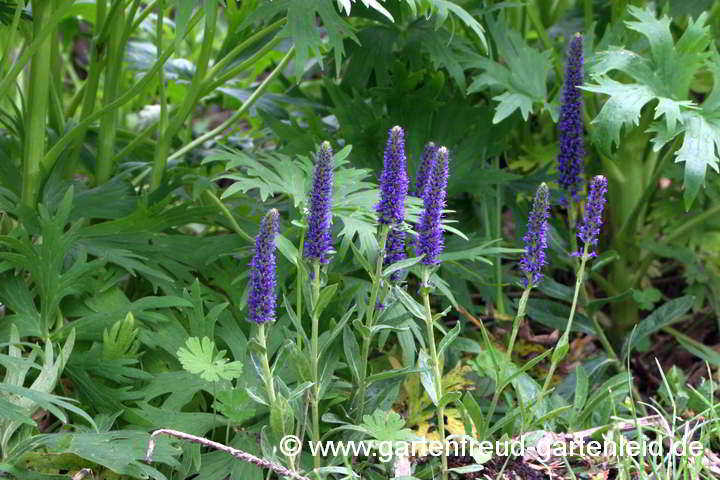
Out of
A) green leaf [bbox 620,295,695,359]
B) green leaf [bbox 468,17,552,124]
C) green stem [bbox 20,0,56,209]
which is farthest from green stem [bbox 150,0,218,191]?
green leaf [bbox 620,295,695,359]

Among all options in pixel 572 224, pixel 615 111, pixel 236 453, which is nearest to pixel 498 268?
pixel 572 224

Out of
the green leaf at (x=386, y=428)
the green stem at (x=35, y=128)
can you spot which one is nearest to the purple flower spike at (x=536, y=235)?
the green leaf at (x=386, y=428)

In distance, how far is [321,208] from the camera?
4.41ft

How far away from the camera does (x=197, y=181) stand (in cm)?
198

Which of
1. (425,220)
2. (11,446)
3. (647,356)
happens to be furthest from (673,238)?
(11,446)

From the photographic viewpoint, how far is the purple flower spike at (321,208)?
1.33 m

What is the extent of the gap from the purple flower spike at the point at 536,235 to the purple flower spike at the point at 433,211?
0.17 meters

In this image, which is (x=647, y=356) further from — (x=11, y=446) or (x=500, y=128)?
(x=11, y=446)

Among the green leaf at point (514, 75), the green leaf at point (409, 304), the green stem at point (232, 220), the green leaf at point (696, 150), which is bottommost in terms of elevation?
the green leaf at point (409, 304)

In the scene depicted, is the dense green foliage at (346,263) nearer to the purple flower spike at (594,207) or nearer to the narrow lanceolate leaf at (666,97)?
the narrow lanceolate leaf at (666,97)

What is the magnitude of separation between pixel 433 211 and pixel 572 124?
584mm

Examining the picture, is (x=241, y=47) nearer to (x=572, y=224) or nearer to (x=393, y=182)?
(x=393, y=182)

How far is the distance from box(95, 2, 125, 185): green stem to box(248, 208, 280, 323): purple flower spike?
91 centimetres

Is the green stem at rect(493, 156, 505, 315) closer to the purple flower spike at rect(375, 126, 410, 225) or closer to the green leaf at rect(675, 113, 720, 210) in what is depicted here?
the green leaf at rect(675, 113, 720, 210)
